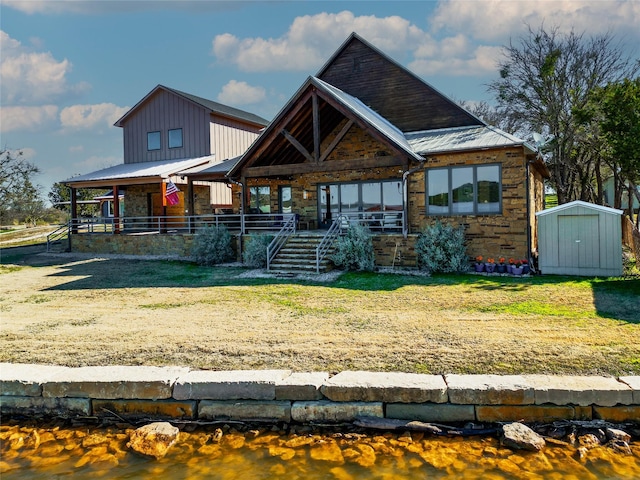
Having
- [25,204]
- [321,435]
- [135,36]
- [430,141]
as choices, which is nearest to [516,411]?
[321,435]

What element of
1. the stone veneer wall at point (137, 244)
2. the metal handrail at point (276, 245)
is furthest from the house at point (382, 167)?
the metal handrail at point (276, 245)

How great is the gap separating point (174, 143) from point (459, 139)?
51.2 ft

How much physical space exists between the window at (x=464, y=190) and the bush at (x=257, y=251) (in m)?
5.49

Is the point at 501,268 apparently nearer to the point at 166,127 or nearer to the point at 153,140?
the point at 166,127

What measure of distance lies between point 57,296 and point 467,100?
3576 cm

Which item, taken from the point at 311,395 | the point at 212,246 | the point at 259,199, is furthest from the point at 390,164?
the point at 311,395

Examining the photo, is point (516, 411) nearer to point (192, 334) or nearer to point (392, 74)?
point (192, 334)

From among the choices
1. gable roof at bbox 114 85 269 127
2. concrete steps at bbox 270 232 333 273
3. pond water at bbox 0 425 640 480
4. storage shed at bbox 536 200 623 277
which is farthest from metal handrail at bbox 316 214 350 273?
gable roof at bbox 114 85 269 127

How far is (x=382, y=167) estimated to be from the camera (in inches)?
610

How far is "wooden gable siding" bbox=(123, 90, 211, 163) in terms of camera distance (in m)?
23.8

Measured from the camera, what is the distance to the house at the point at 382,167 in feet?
45.4

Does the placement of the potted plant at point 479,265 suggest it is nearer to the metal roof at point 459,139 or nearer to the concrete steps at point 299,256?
the metal roof at point 459,139

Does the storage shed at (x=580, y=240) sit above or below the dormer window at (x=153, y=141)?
below

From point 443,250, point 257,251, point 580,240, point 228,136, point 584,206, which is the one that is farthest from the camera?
point 228,136
